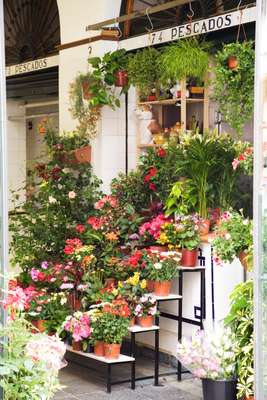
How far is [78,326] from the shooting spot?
6137 millimetres

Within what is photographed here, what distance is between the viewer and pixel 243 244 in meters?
5.44

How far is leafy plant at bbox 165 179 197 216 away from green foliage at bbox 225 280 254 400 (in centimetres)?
164

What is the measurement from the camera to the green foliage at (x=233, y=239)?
5.43m

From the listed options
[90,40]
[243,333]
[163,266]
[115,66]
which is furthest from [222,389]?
[90,40]

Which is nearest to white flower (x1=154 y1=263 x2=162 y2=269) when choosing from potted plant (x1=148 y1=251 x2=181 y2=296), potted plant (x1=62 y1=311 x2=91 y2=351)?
potted plant (x1=148 y1=251 x2=181 y2=296)

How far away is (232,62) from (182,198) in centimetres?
135

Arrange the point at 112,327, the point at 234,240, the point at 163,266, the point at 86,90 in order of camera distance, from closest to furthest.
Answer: the point at 234,240 → the point at 112,327 → the point at 163,266 → the point at 86,90

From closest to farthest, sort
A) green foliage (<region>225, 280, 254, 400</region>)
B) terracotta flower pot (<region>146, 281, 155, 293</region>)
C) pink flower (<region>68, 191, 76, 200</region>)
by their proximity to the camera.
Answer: green foliage (<region>225, 280, 254, 400</region>) → terracotta flower pot (<region>146, 281, 155, 293</region>) → pink flower (<region>68, 191, 76, 200</region>)

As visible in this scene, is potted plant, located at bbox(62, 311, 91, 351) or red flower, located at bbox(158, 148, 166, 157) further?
red flower, located at bbox(158, 148, 166, 157)

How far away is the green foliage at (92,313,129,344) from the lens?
19.9 ft

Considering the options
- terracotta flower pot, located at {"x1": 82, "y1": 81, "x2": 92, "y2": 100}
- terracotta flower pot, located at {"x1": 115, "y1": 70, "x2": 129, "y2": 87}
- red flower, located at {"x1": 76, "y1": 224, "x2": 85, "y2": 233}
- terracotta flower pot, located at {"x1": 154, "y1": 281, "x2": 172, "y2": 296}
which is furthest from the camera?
terracotta flower pot, located at {"x1": 82, "y1": 81, "x2": 92, "y2": 100}

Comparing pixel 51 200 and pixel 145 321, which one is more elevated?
pixel 51 200

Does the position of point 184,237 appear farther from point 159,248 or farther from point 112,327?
point 112,327

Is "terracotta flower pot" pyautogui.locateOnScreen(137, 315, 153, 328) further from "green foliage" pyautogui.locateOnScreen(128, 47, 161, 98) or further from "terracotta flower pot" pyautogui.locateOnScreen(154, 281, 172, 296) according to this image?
"green foliage" pyautogui.locateOnScreen(128, 47, 161, 98)
